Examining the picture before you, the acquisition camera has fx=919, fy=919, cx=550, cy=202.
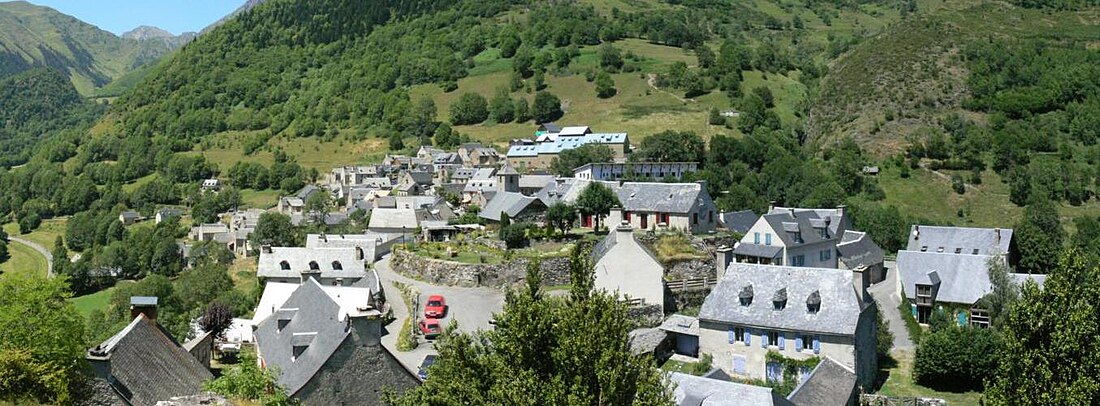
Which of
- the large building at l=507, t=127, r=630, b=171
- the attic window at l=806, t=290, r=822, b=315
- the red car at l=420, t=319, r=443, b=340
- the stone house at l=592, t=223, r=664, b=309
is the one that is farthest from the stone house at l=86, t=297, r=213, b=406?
the large building at l=507, t=127, r=630, b=171

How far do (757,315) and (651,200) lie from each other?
68.4 ft

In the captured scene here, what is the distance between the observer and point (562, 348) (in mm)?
17484

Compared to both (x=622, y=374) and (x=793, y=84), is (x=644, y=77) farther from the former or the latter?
(x=622, y=374)

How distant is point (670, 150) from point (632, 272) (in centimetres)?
5727

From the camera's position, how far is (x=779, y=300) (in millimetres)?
37438

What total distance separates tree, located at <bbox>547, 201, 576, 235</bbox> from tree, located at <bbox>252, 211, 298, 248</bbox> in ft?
112

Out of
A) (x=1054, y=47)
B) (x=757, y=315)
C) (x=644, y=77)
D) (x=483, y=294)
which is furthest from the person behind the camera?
(x=644, y=77)

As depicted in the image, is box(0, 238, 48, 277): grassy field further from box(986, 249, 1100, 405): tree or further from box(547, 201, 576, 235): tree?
box(986, 249, 1100, 405): tree

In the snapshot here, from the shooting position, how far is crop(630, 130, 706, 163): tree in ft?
323

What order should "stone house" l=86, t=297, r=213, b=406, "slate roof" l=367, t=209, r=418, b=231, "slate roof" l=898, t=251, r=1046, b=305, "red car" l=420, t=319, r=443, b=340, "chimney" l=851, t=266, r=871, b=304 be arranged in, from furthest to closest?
"slate roof" l=367, t=209, r=418, b=231
"slate roof" l=898, t=251, r=1046, b=305
"red car" l=420, t=319, r=443, b=340
"chimney" l=851, t=266, r=871, b=304
"stone house" l=86, t=297, r=213, b=406

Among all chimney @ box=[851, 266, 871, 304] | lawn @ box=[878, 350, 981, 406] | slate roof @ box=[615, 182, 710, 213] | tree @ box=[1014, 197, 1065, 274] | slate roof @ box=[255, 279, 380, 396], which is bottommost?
tree @ box=[1014, 197, 1065, 274]

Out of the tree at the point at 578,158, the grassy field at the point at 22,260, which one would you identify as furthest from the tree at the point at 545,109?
the grassy field at the point at 22,260

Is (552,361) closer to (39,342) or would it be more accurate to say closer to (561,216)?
(39,342)

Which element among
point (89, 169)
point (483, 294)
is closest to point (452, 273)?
point (483, 294)
